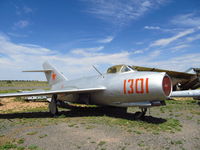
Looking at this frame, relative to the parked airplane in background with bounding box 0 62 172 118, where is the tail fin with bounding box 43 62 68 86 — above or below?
above

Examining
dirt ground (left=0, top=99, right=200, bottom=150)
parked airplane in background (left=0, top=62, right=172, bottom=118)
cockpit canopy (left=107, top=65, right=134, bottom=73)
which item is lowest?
dirt ground (left=0, top=99, right=200, bottom=150)

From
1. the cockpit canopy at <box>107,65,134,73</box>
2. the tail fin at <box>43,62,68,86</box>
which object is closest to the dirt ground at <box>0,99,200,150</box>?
the cockpit canopy at <box>107,65,134,73</box>

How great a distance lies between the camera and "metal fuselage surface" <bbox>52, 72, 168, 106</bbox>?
7474mm

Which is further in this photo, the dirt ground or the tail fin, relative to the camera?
the tail fin

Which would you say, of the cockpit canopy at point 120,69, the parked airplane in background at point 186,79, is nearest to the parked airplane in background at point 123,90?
the cockpit canopy at point 120,69

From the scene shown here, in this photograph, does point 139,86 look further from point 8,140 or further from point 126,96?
point 8,140

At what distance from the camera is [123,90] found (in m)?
8.46

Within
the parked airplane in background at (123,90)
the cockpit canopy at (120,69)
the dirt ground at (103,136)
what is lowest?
the dirt ground at (103,136)

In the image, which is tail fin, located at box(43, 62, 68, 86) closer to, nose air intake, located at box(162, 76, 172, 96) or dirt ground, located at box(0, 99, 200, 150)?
dirt ground, located at box(0, 99, 200, 150)

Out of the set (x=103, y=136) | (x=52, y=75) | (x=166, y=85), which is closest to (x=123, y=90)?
(x=166, y=85)

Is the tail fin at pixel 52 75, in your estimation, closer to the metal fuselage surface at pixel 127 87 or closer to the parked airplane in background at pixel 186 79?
the metal fuselage surface at pixel 127 87

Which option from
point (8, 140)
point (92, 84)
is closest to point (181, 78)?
point (92, 84)

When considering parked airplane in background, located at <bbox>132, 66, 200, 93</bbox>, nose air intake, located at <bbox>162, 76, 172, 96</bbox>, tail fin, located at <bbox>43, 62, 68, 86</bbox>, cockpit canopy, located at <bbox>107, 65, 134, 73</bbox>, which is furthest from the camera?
parked airplane in background, located at <bbox>132, 66, 200, 93</bbox>

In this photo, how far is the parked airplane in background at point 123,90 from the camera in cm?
756
